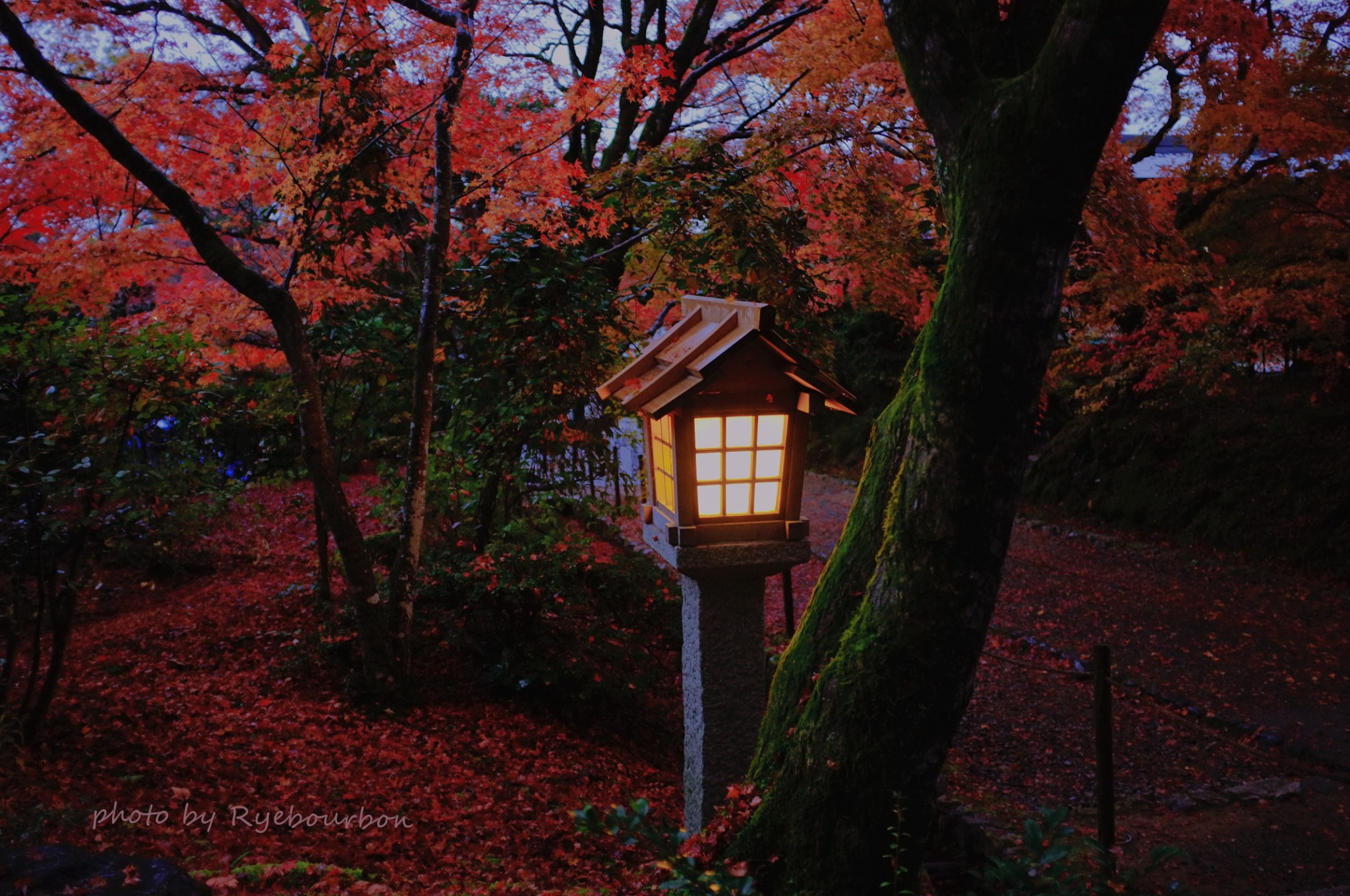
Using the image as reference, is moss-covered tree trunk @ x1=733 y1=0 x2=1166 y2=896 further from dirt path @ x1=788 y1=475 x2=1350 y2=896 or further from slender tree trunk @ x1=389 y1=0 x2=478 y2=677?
slender tree trunk @ x1=389 y1=0 x2=478 y2=677

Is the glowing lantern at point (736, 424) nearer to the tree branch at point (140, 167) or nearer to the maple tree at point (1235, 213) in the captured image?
the tree branch at point (140, 167)

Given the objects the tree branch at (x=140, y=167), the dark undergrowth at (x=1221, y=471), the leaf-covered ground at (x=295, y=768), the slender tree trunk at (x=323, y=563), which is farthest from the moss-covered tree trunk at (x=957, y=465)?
the dark undergrowth at (x=1221, y=471)

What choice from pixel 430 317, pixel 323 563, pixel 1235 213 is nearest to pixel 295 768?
pixel 323 563

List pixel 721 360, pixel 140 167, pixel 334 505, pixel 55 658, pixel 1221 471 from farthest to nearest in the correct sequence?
pixel 1221 471
pixel 334 505
pixel 140 167
pixel 55 658
pixel 721 360

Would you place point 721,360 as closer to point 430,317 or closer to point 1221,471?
point 430,317

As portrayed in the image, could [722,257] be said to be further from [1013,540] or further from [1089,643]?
[1013,540]

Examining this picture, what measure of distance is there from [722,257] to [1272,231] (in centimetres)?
753

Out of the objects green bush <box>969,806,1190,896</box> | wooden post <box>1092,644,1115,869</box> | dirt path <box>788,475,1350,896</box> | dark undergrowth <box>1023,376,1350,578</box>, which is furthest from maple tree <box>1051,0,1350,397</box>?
green bush <box>969,806,1190,896</box>

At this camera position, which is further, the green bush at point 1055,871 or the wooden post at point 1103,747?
the wooden post at point 1103,747

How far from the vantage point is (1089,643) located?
8.94 meters

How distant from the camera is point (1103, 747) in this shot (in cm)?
455

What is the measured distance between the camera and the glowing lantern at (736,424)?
3.64 meters

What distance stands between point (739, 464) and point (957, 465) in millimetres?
1023

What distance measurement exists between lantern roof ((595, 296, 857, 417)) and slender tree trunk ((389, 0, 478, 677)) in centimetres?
228
